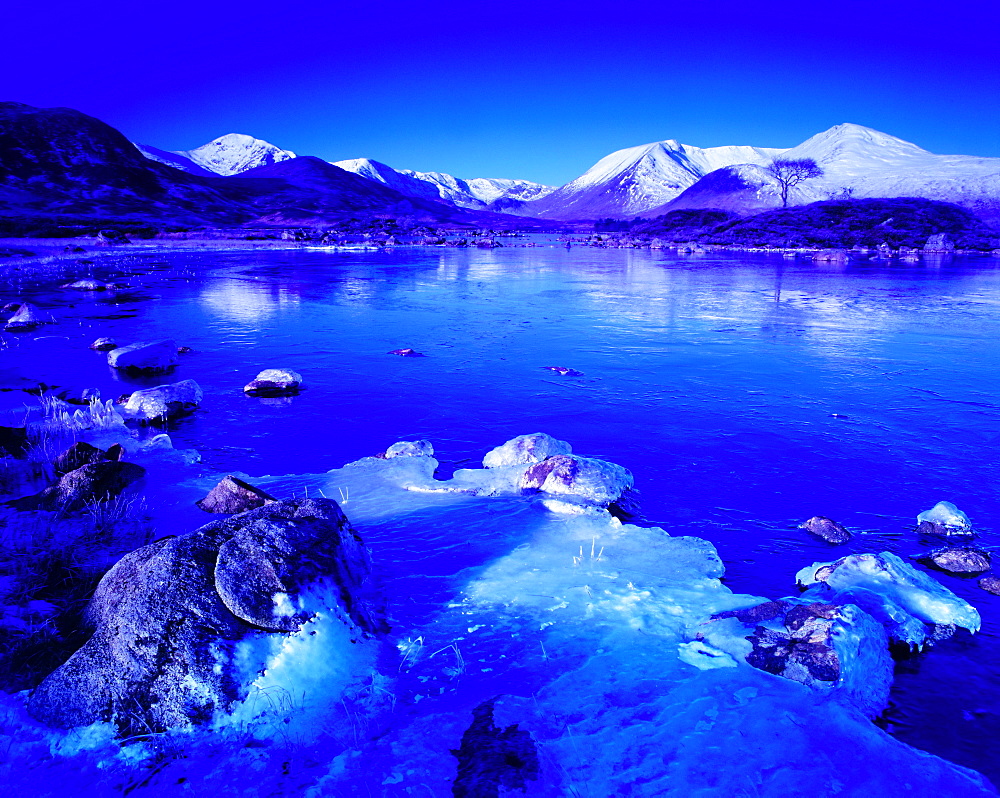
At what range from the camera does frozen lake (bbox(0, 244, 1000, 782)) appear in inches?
189

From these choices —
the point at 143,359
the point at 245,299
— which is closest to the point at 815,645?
the point at 143,359

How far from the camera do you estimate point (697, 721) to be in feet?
10.3

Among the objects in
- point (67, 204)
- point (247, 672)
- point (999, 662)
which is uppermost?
point (67, 204)

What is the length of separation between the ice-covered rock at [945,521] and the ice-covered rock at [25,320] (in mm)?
18409

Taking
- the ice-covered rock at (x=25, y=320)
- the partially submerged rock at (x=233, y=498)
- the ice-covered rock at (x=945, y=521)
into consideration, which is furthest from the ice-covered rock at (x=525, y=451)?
the ice-covered rock at (x=25, y=320)

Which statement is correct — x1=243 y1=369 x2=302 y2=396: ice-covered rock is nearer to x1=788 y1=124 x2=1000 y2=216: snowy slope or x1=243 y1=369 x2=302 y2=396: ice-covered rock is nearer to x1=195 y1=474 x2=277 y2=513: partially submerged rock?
x1=195 y1=474 x2=277 y2=513: partially submerged rock

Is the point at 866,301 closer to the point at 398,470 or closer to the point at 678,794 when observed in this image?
the point at 398,470

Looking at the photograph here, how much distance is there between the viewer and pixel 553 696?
327 centimetres

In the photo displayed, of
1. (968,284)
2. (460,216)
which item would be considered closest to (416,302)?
(968,284)

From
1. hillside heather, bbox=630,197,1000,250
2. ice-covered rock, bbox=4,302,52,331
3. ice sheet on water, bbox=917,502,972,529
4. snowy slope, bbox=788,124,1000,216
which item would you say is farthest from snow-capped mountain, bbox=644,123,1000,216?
ice-covered rock, bbox=4,302,52,331

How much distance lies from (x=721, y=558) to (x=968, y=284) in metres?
31.0

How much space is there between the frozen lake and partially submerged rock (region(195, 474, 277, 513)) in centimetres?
106

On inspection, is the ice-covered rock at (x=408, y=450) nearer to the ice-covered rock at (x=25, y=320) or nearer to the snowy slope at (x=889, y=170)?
the ice-covered rock at (x=25, y=320)

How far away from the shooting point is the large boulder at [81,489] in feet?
16.4
